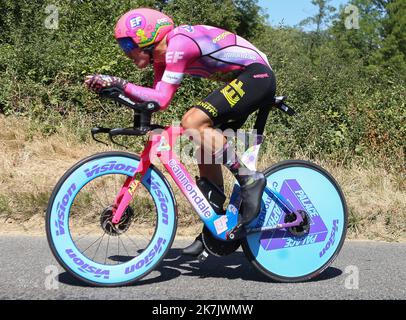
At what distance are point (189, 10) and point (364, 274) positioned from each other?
A: 9919 mm

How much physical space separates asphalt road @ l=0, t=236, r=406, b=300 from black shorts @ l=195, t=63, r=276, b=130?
113cm

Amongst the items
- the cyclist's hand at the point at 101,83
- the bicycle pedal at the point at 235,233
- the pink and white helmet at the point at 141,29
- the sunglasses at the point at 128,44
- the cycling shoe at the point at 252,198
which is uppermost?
the pink and white helmet at the point at 141,29

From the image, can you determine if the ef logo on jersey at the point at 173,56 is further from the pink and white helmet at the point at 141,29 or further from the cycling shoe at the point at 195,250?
the cycling shoe at the point at 195,250

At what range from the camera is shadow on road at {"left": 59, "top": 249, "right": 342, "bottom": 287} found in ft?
12.7

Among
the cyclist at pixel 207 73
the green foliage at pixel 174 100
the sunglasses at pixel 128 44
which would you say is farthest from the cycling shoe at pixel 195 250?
the green foliage at pixel 174 100

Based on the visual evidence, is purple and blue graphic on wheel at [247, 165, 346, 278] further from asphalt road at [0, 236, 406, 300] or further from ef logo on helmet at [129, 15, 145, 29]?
ef logo on helmet at [129, 15, 145, 29]

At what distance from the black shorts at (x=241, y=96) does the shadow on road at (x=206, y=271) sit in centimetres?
112

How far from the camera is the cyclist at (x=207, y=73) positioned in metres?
3.59

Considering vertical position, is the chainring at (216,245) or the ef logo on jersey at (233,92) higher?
the ef logo on jersey at (233,92)

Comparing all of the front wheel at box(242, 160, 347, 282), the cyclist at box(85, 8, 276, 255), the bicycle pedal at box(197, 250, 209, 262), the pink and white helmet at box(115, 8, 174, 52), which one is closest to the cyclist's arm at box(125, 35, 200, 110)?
the cyclist at box(85, 8, 276, 255)

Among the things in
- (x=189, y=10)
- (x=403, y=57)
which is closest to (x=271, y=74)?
(x=189, y=10)

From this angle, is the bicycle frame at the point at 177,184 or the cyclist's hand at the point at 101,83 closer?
the cyclist's hand at the point at 101,83
